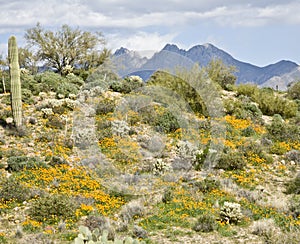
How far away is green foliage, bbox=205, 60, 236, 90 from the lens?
3109 centimetres

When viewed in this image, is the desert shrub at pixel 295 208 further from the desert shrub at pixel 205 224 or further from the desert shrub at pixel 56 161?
the desert shrub at pixel 56 161

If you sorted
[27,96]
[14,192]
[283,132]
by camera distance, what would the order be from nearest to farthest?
[14,192] < [283,132] < [27,96]

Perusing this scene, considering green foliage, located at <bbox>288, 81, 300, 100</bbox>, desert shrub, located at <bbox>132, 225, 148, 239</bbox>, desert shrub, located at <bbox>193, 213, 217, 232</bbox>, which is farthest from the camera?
green foliage, located at <bbox>288, 81, 300, 100</bbox>

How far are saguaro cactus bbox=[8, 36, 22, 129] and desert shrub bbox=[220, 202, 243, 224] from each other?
10.5 m

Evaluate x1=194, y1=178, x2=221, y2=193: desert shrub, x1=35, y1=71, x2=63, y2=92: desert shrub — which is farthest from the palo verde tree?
x1=194, y1=178, x2=221, y2=193: desert shrub

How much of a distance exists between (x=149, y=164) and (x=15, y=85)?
308 inches

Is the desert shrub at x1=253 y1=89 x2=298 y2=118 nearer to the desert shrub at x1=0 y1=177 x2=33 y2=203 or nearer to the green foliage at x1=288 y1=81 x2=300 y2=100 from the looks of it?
the green foliage at x1=288 y1=81 x2=300 y2=100

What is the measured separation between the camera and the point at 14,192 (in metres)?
10.5

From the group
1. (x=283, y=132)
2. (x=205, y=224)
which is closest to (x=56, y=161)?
(x=205, y=224)

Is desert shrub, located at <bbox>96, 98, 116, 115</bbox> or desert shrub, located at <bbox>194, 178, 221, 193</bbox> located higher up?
desert shrub, located at <bbox>96, 98, 116, 115</bbox>

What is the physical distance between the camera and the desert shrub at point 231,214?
9039 mm

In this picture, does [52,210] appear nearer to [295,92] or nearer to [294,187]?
[294,187]

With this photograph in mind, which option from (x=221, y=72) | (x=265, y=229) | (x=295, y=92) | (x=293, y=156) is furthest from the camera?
(x=221, y=72)

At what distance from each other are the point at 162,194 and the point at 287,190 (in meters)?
3.71
